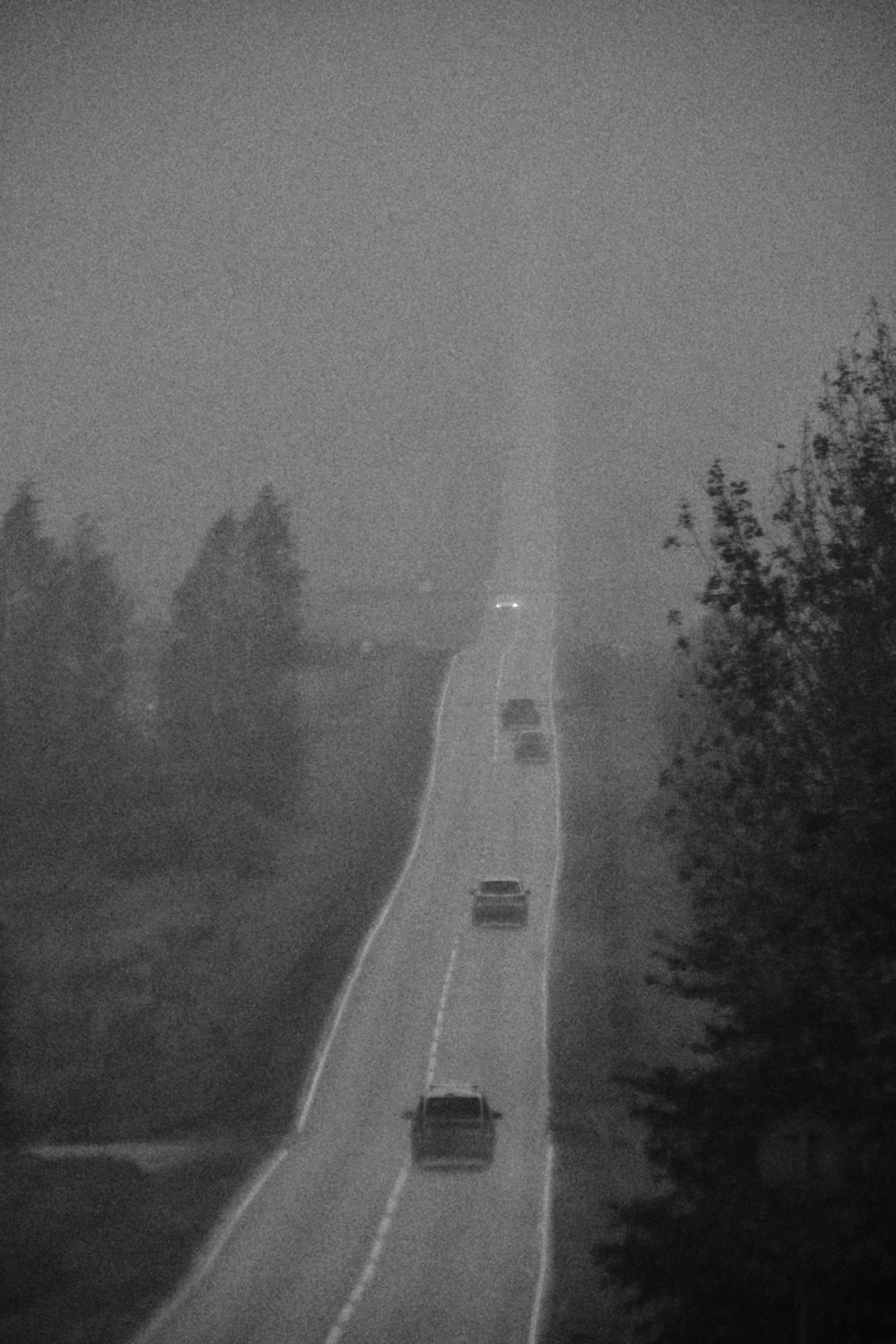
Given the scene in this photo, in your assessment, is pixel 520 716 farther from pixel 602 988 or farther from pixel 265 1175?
pixel 265 1175

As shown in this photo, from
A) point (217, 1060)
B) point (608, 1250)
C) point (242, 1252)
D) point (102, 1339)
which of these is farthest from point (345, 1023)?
point (608, 1250)

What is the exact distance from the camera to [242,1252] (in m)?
22.0

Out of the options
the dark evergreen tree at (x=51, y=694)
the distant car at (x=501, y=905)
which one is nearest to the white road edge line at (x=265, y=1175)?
the distant car at (x=501, y=905)

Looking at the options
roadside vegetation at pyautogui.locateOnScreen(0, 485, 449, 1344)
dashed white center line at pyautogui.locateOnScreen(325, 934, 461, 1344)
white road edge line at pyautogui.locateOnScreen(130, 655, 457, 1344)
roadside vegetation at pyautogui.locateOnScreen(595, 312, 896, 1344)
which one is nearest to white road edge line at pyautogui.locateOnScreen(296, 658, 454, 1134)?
white road edge line at pyautogui.locateOnScreen(130, 655, 457, 1344)

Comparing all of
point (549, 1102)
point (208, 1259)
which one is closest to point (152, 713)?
point (549, 1102)

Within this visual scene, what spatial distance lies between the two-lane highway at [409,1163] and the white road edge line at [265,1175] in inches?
1.9

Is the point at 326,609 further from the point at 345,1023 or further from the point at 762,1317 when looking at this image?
the point at 762,1317

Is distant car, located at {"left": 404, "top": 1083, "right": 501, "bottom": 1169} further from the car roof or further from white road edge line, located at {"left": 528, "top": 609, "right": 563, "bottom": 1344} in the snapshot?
white road edge line, located at {"left": 528, "top": 609, "right": 563, "bottom": 1344}

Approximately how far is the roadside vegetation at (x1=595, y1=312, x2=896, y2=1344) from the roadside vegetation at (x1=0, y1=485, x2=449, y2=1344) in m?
9.30

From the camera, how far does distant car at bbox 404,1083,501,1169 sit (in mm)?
26094

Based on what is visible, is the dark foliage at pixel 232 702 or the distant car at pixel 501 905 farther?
the dark foliage at pixel 232 702

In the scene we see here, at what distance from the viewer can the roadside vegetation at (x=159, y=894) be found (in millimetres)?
23406

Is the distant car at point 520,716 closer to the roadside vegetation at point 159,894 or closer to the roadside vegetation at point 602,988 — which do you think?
the roadside vegetation at point 602,988

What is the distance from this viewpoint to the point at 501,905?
4275cm
